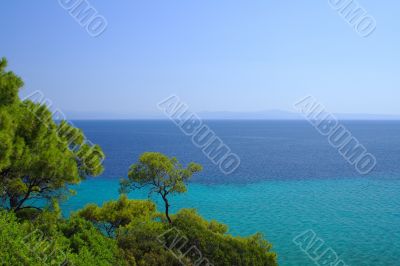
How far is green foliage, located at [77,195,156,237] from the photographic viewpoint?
21.8 meters

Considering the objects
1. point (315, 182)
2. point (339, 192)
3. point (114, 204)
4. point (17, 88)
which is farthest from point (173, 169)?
point (315, 182)

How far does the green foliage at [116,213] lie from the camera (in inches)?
859

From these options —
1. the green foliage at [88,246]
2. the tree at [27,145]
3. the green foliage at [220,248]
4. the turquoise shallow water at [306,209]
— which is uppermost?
the turquoise shallow water at [306,209]

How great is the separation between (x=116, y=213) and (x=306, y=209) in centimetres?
2895

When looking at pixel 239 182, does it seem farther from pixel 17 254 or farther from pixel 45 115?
pixel 17 254

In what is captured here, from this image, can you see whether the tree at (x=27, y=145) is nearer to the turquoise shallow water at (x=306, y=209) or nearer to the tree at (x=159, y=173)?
the tree at (x=159, y=173)

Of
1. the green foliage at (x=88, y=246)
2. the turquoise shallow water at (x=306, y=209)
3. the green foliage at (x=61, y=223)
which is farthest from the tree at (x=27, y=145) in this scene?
Answer: the turquoise shallow water at (x=306, y=209)

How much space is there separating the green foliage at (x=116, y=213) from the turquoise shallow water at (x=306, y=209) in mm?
12231

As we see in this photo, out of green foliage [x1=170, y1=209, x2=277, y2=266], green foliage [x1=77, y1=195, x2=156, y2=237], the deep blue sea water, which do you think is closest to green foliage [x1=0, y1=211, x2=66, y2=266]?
green foliage [x1=170, y1=209, x2=277, y2=266]

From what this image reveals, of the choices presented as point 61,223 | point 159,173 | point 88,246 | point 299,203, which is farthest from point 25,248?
point 299,203

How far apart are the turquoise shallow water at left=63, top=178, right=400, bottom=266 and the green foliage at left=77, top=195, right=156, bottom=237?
482 inches

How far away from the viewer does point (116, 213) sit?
21781 millimetres

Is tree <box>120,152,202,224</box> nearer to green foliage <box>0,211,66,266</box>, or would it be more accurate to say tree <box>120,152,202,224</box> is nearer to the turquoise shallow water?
green foliage <box>0,211,66,266</box>

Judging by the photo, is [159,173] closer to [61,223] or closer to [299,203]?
[61,223]
